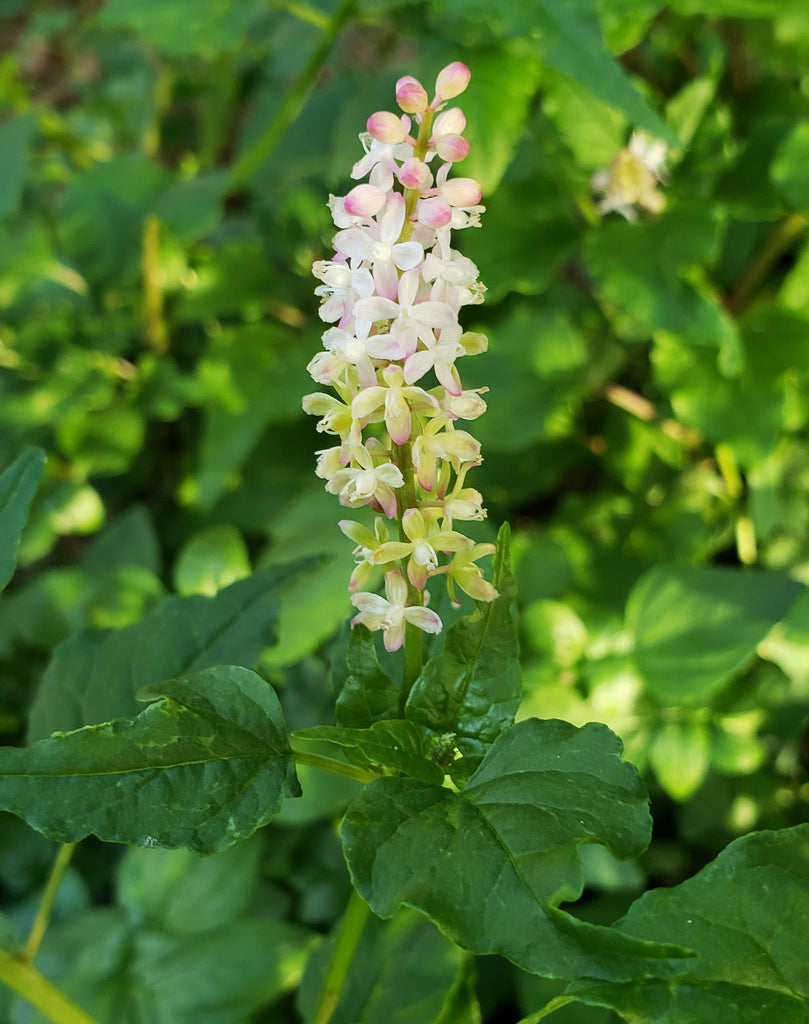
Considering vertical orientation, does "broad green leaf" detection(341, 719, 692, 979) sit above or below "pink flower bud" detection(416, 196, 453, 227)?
below

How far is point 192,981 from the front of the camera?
870mm

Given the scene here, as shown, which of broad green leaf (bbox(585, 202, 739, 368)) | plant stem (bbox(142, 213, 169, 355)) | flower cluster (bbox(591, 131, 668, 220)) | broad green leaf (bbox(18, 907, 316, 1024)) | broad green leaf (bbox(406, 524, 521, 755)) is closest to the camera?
broad green leaf (bbox(406, 524, 521, 755))

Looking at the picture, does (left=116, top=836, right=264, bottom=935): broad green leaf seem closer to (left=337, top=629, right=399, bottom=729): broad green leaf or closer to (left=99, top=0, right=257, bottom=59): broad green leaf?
(left=337, top=629, right=399, bottom=729): broad green leaf

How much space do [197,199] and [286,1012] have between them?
1067 millimetres

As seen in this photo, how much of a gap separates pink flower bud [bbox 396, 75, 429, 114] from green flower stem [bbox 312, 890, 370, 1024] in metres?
0.42

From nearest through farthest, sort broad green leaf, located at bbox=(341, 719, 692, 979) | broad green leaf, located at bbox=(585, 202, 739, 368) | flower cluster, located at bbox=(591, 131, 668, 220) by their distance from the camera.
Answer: broad green leaf, located at bbox=(341, 719, 692, 979)
broad green leaf, located at bbox=(585, 202, 739, 368)
flower cluster, located at bbox=(591, 131, 668, 220)

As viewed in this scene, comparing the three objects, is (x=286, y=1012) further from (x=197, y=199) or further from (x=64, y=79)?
(x=64, y=79)

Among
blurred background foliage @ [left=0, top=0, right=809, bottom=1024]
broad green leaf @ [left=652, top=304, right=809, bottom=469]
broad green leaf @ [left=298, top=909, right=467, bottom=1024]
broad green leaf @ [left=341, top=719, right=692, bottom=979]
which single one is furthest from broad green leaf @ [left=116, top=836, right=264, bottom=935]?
broad green leaf @ [left=652, top=304, right=809, bottom=469]

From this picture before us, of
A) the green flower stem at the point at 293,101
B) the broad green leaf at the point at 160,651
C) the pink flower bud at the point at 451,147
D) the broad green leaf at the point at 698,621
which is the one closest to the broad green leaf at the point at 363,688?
the broad green leaf at the point at 160,651

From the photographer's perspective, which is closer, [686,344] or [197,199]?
[686,344]

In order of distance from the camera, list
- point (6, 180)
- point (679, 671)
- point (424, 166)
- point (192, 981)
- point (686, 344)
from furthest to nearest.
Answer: point (6, 180) → point (686, 344) → point (679, 671) → point (192, 981) → point (424, 166)

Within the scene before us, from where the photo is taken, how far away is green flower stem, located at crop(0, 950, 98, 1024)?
58cm

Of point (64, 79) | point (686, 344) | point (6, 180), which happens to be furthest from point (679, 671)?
point (64, 79)

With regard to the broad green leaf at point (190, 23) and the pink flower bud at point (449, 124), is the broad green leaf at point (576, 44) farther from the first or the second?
the broad green leaf at point (190, 23)
